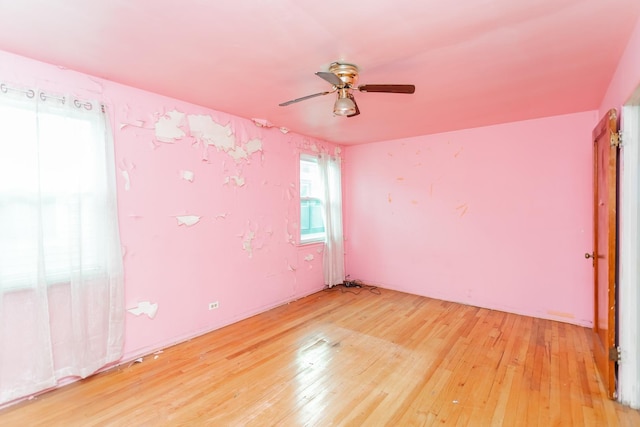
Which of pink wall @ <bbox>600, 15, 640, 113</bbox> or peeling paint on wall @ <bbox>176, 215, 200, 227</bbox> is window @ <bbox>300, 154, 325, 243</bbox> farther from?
pink wall @ <bbox>600, 15, 640, 113</bbox>

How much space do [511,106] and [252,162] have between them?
119 inches

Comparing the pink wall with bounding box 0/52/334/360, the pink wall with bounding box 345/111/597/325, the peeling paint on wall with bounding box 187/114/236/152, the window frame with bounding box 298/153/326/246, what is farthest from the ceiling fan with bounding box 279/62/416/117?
the pink wall with bounding box 345/111/597/325

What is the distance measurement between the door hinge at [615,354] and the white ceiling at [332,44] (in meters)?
2.09

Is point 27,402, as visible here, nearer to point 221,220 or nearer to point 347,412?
point 221,220

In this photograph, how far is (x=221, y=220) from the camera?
3461 millimetres

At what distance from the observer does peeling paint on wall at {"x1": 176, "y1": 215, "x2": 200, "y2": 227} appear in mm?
3086

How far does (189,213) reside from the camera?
10.4 ft

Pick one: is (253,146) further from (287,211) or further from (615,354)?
(615,354)

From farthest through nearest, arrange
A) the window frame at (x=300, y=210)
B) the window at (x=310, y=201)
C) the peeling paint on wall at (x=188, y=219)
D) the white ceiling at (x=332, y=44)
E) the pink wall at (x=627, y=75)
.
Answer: the window at (x=310, y=201), the window frame at (x=300, y=210), the peeling paint on wall at (x=188, y=219), the pink wall at (x=627, y=75), the white ceiling at (x=332, y=44)

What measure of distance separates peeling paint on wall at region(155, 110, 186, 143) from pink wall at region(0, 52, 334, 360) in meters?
0.04

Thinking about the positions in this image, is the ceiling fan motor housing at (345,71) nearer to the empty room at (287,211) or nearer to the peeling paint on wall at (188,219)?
the empty room at (287,211)

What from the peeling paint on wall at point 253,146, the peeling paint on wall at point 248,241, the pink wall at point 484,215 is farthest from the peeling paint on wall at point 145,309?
the pink wall at point 484,215

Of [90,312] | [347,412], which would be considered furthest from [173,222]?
[347,412]

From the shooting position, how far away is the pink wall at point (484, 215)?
3496mm
